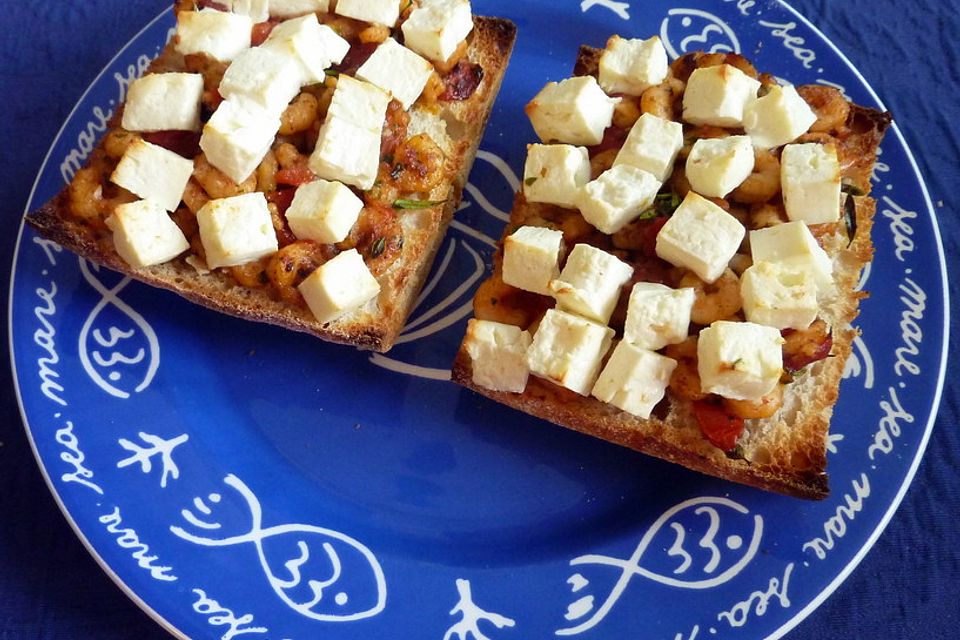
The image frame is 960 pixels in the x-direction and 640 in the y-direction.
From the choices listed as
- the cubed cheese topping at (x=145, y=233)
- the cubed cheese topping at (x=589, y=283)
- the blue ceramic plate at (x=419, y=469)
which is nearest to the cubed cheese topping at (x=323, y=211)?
the cubed cheese topping at (x=145, y=233)

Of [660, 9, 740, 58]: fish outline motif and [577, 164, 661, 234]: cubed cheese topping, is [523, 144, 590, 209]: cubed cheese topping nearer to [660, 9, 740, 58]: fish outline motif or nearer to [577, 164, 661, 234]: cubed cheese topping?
[577, 164, 661, 234]: cubed cheese topping

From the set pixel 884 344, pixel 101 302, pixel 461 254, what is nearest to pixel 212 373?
pixel 101 302

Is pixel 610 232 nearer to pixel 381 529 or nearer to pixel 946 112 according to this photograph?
pixel 381 529

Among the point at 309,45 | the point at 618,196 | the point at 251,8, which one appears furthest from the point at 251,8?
the point at 618,196

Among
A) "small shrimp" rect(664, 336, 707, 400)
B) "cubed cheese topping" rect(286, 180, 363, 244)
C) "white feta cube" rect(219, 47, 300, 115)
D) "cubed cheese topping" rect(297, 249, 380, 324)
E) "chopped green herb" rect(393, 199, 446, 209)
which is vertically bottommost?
"cubed cheese topping" rect(297, 249, 380, 324)

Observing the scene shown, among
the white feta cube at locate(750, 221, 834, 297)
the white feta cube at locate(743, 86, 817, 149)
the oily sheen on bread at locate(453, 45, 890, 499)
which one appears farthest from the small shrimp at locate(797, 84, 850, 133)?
the white feta cube at locate(750, 221, 834, 297)

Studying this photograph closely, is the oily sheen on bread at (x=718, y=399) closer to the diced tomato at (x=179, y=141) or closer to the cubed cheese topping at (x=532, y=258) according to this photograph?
the cubed cheese topping at (x=532, y=258)
